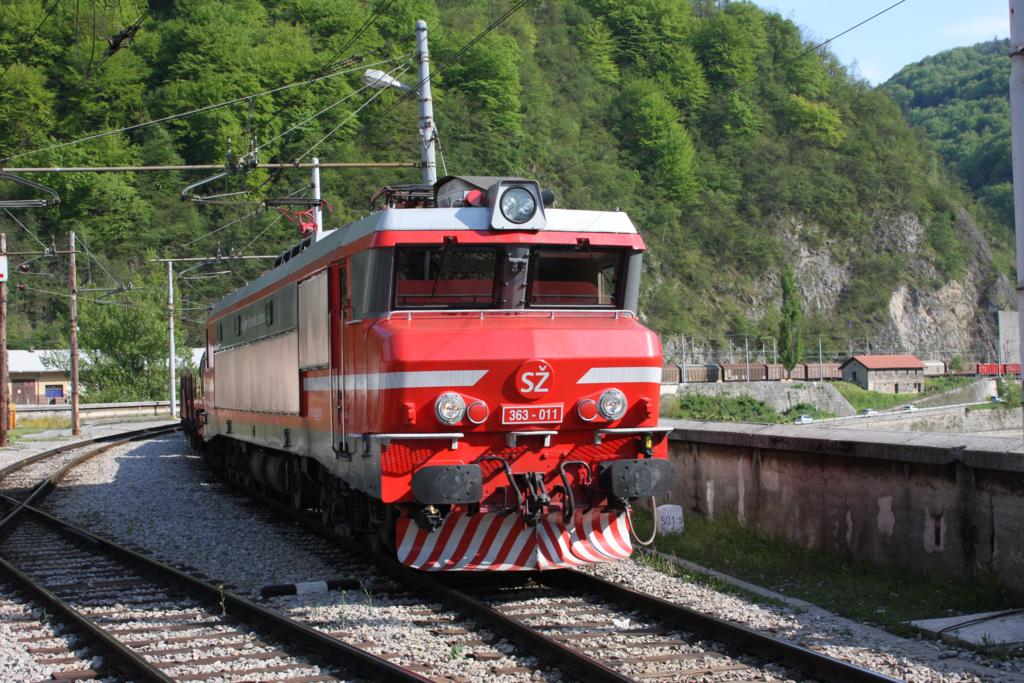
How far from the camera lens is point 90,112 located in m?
85.5

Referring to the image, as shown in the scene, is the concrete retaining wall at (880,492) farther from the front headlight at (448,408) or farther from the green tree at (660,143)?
the green tree at (660,143)

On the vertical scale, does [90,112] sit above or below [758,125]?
below

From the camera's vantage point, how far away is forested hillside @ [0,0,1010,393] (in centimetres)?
7975

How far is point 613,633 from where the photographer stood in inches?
305

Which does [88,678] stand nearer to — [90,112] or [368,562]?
[368,562]

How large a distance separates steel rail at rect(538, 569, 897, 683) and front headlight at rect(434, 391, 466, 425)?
183 centimetres

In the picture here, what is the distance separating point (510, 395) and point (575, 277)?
1.52m

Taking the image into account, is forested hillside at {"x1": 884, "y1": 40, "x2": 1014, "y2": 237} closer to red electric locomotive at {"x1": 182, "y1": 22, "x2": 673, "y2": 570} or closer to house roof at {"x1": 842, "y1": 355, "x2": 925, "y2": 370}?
house roof at {"x1": 842, "y1": 355, "x2": 925, "y2": 370}

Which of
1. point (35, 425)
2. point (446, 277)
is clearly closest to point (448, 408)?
point (446, 277)

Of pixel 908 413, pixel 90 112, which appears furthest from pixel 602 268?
pixel 90 112

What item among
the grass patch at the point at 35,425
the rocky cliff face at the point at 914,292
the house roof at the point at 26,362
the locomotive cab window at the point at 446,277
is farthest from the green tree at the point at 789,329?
the locomotive cab window at the point at 446,277

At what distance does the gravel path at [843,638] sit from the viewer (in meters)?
6.61

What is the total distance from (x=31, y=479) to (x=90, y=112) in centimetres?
7039

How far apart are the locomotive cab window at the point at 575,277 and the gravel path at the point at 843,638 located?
8.12 ft
